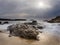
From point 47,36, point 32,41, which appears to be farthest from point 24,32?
point 47,36

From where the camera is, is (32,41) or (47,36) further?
(47,36)

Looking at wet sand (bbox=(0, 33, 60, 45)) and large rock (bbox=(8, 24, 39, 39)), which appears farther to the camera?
large rock (bbox=(8, 24, 39, 39))

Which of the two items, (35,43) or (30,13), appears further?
(30,13)

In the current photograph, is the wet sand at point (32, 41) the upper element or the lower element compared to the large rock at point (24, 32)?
lower

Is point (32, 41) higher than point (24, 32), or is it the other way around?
point (24, 32)

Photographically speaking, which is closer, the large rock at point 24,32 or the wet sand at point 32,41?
the wet sand at point 32,41

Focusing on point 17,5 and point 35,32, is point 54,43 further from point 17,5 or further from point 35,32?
point 17,5

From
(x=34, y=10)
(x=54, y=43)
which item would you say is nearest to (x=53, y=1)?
(x=34, y=10)

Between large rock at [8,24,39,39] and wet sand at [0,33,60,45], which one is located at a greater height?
large rock at [8,24,39,39]

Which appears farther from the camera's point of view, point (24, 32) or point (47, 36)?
point (47, 36)

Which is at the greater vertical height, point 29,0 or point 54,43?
point 29,0

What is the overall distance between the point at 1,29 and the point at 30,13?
1.78 feet

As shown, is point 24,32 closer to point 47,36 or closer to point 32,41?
point 32,41

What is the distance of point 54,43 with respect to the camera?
1337 millimetres
